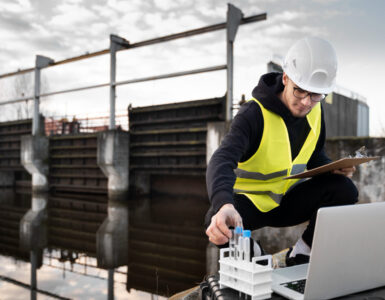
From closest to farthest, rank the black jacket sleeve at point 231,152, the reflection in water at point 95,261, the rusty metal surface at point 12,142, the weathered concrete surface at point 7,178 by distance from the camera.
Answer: the black jacket sleeve at point 231,152, the reflection in water at point 95,261, the rusty metal surface at point 12,142, the weathered concrete surface at point 7,178

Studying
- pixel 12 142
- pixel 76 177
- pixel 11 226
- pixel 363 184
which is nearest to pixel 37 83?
pixel 12 142

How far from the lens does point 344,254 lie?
1.11 metres

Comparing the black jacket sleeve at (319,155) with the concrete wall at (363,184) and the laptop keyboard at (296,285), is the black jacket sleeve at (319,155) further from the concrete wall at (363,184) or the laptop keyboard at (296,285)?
the concrete wall at (363,184)

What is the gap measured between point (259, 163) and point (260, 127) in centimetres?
20

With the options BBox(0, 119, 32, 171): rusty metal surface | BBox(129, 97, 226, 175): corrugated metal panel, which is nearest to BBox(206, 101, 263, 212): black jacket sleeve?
BBox(129, 97, 226, 175): corrugated metal panel

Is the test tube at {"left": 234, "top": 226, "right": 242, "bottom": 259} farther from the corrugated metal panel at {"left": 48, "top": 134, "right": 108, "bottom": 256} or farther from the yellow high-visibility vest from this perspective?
the corrugated metal panel at {"left": 48, "top": 134, "right": 108, "bottom": 256}

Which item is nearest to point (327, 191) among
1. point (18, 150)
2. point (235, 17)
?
point (235, 17)

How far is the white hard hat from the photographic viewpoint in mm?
1687

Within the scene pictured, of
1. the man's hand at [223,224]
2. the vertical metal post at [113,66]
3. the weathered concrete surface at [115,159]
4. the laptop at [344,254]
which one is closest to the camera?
the laptop at [344,254]

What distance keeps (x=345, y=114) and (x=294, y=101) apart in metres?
10.6

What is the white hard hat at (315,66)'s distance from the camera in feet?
5.53

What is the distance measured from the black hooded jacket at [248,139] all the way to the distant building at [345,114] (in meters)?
6.56

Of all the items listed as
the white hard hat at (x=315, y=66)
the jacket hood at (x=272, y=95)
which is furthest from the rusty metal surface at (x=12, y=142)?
the white hard hat at (x=315, y=66)

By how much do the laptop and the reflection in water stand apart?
200cm
